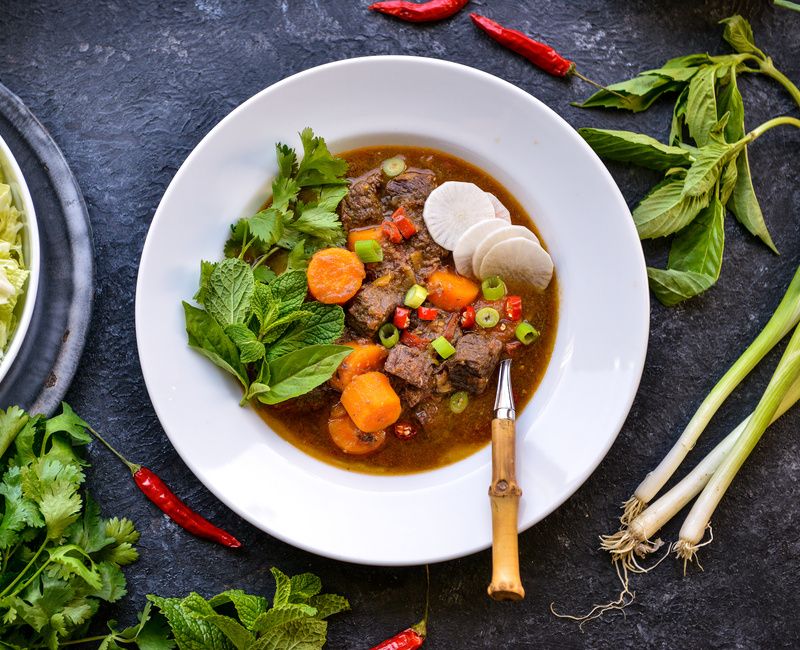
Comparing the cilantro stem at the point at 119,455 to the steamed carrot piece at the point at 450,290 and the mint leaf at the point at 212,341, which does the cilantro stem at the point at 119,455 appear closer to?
the mint leaf at the point at 212,341

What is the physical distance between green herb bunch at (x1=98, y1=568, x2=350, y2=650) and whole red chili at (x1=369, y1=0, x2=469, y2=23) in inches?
126

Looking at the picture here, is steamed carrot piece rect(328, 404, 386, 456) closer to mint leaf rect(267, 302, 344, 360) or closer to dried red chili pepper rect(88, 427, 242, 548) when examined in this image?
mint leaf rect(267, 302, 344, 360)

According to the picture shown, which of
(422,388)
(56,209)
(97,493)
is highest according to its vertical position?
(56,209)

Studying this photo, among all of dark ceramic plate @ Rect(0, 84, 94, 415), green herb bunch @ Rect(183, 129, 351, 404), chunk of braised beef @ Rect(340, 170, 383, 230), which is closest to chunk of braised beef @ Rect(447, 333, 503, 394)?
green herb bunch @ Rect(183, 129, 351, 404)

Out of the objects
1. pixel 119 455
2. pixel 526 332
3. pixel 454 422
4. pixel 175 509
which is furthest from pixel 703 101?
pixel 119 455

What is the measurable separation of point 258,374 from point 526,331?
148 centimetres

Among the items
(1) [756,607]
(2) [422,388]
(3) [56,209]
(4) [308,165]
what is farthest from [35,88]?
(1) [756,607]

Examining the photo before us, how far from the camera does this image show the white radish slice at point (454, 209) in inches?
167

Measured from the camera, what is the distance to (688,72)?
439 centimetres

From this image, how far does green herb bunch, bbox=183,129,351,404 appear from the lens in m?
3.98

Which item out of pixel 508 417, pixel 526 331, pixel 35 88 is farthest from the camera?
pixel 35 88

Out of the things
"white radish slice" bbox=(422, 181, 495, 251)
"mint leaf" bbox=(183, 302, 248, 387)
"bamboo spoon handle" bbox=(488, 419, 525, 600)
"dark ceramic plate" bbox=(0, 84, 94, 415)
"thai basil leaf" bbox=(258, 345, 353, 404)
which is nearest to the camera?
"bamboo spoon handle" bbox=(488, 419, 525, 600)

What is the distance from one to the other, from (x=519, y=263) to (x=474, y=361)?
598 millimetres

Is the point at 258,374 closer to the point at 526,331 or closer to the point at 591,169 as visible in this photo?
the point at 526,331
